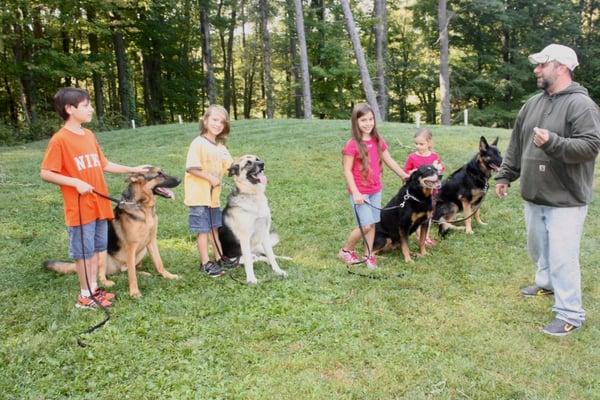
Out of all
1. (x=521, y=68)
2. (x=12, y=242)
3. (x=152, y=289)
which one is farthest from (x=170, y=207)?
(x=521, y=68)

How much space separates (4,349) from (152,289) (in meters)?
1.50

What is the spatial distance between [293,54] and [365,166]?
95.1ft

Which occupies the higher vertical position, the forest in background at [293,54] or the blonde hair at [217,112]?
the forest in background at [293,54]

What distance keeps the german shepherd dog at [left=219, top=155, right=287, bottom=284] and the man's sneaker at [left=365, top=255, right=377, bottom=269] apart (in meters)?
1.11

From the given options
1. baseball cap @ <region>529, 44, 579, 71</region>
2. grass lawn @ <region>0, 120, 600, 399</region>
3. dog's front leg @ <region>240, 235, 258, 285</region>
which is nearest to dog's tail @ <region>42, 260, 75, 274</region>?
grass lawn @ <region>0, 120, 600, 399</region>

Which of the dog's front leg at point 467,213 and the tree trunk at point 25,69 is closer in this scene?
the dog's front leg at point 467,213

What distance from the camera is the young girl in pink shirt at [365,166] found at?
208 inches

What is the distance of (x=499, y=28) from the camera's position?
31719 mm

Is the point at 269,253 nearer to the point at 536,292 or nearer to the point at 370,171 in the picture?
the point at 370,171

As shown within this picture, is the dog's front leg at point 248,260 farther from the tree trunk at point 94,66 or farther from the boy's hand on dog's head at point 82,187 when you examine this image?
the tree trunk at point 94,66

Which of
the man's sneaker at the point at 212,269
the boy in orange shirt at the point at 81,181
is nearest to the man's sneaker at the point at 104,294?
the boy in orange shirt at the point at 81,181

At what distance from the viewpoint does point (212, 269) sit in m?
5.36

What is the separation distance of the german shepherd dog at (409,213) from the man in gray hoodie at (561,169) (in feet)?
4.82

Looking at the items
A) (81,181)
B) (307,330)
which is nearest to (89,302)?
(81,181)
